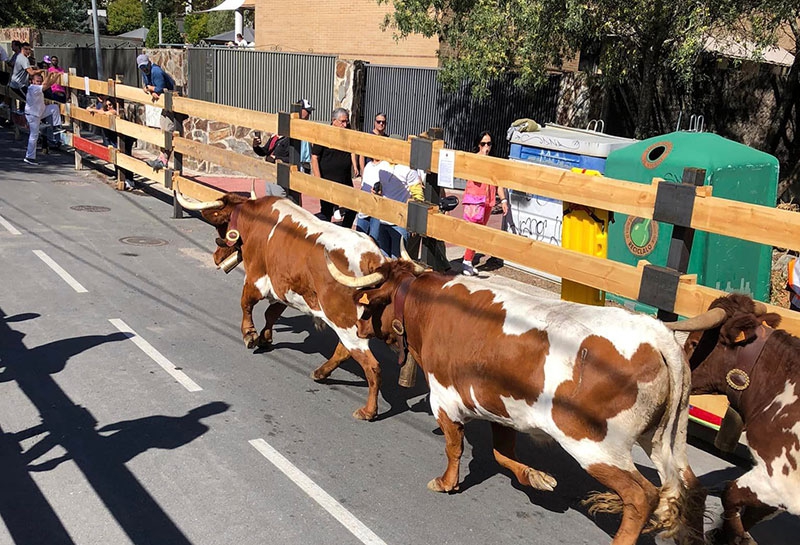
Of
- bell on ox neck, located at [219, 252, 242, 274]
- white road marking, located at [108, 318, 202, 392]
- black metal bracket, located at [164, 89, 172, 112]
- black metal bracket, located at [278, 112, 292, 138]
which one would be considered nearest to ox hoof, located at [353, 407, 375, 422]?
white road marking, located at [108, 318, 202, 392]

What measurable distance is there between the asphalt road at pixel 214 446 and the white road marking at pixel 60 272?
0.06 meters

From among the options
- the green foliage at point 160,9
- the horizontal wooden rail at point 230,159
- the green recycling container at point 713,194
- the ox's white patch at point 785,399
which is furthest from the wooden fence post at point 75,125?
the green foliage at point 160,9

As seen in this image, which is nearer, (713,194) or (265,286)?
(265,286)

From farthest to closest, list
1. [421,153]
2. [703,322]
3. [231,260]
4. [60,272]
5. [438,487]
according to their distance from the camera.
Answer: [60,272]
[231,260]
[421,153]
[438,487]
[703,322]

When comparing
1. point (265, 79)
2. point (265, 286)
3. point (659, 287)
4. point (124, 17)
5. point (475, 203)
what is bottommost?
point (265, 286)

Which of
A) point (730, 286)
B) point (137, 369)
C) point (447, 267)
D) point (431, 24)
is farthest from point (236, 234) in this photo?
point (431, 24)

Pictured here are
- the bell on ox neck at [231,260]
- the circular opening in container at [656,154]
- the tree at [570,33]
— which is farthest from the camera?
the tree at [570,33]

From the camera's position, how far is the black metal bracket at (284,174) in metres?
9.09

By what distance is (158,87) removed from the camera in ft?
50.4

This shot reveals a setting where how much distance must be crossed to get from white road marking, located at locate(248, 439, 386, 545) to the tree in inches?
330

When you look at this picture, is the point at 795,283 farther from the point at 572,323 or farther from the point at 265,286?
the point at 265,286

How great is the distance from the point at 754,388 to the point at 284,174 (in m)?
6.01

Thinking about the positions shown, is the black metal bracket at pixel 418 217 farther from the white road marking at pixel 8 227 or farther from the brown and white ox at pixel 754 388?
the white road marking at pixel 8 227

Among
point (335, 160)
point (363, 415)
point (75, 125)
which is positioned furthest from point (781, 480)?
point (75, 125)
